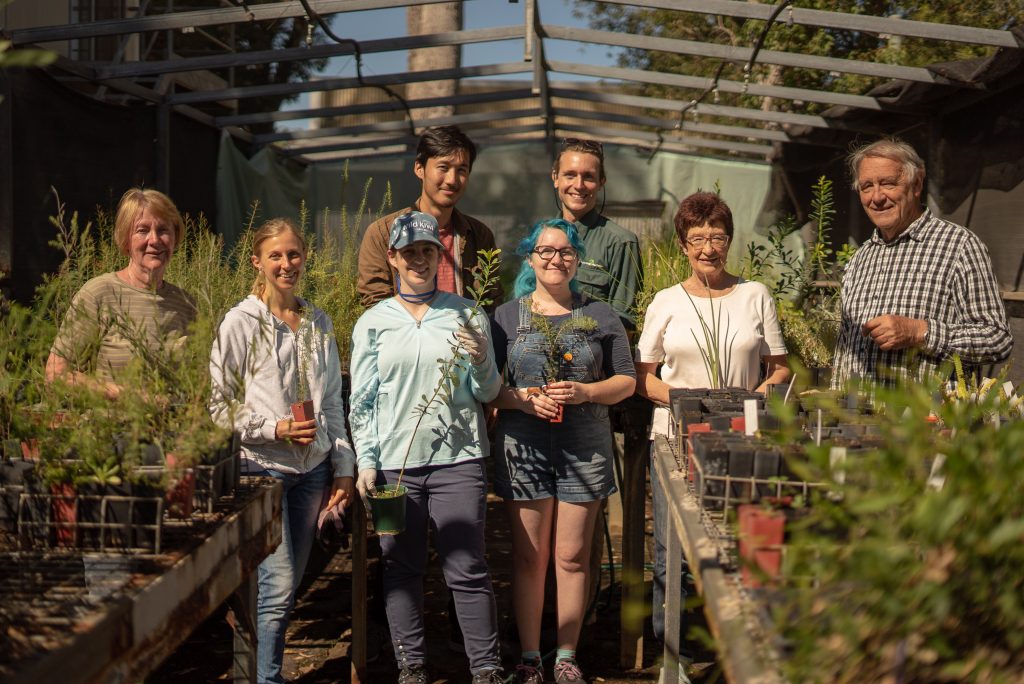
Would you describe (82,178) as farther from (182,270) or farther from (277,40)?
(277,40)

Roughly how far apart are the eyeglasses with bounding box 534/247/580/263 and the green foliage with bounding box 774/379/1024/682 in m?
2.05

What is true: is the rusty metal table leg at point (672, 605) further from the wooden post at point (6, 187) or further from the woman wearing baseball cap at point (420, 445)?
the wooden post at point (6, 187)

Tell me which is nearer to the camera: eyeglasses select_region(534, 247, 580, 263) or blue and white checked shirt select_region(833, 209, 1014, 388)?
blue and white checked shirt select_region(833, 209, 1014, 388)

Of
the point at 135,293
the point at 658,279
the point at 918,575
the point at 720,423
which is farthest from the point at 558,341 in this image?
the point at 918,575

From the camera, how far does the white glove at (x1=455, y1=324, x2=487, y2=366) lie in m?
3.02

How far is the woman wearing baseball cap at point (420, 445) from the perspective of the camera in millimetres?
3139

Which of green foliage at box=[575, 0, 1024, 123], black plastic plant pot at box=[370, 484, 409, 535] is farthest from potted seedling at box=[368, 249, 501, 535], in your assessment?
green foliage at box=[575, 0, 1024, 123]

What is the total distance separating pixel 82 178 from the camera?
6184mm

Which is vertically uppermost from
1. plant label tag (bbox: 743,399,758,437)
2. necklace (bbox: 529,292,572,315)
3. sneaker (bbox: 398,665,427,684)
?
necklace (bbox: 529,292,572,315)

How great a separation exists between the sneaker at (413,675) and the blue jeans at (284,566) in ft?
1.33

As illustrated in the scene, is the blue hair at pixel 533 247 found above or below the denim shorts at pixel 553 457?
above

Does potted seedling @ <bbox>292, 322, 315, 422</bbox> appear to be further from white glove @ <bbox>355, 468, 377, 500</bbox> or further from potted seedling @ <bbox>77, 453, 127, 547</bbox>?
potted seedling @ <bbox>77, 453, 127, 547</bbox>

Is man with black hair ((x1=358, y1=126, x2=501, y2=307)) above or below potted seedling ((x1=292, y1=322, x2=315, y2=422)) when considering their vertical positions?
above

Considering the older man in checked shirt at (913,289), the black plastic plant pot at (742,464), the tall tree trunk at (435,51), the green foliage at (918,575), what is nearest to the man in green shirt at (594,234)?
the older man in checked shirt at (913,289)
